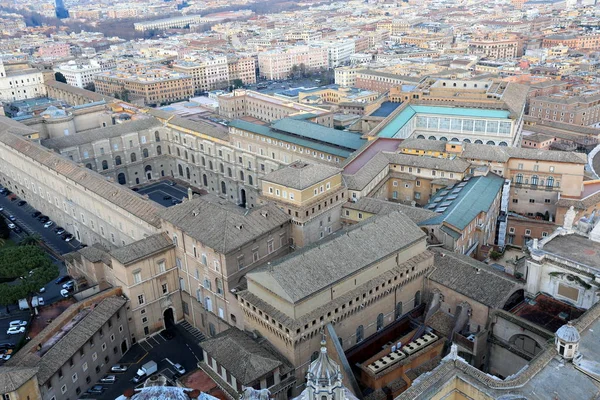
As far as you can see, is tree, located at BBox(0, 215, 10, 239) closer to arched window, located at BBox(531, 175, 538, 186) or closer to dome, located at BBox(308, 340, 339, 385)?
dome, located at BBox(308, 340, 339, 385)

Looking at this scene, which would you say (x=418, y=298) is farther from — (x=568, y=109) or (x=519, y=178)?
(x=568, y=109)

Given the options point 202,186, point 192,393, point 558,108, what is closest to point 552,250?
point 192,393

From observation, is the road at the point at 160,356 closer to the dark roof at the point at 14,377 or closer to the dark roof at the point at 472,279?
the dark roof at the point at 14,377

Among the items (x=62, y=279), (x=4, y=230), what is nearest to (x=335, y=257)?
(x=62, y=279)

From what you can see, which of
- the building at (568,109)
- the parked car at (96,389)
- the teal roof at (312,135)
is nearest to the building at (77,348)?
the parked car at (96,389)

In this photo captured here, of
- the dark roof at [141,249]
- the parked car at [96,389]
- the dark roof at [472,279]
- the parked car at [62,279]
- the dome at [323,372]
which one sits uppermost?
the dome at [323,372]

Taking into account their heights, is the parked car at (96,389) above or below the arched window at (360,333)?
below

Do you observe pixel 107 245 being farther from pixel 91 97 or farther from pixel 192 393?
pixel 91 97
